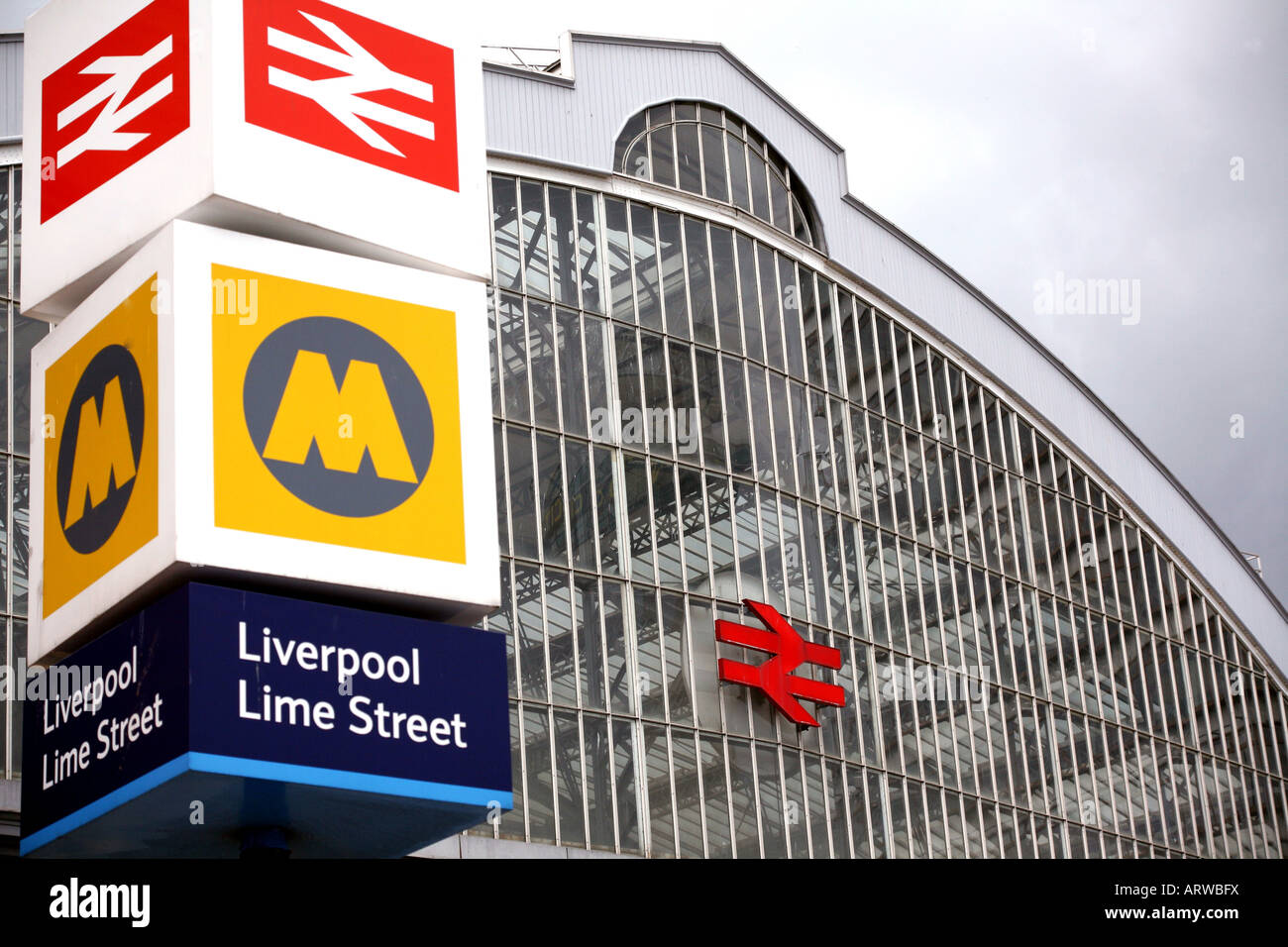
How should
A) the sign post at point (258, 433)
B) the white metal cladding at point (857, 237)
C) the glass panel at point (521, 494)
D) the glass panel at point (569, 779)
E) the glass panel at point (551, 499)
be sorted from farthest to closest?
1. the white metal cladding at point (857, 237)
2. the glass panel at point (551, 499)
3. the glass panel at point (521, 494)
4. the glass panel at point (569, 779)
5. the sign post at point (258, 433)

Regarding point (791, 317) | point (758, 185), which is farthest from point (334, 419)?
point (758, 185)

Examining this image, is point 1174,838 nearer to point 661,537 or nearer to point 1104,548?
point 1104,548

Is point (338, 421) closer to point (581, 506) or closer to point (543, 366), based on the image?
point (581, 506)

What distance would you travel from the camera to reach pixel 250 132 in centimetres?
1051

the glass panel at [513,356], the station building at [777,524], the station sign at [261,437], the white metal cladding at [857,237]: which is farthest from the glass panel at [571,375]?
the station sign at [261,437]

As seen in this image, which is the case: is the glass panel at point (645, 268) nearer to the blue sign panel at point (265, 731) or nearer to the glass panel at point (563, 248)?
the glass panel at point (563, 248)

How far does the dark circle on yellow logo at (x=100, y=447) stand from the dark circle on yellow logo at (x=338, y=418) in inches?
25.7

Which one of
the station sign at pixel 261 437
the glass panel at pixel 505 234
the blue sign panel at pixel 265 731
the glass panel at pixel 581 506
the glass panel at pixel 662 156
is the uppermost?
the glass panel at pixel 662 156

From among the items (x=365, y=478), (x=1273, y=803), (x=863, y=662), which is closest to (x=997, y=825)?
(x=863, y=662)

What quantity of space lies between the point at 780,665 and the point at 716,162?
9.25 metres

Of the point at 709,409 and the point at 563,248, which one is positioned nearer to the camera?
the point at 563,248

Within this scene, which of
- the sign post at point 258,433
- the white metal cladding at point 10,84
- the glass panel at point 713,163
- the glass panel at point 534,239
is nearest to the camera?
the sign post at point 258,433

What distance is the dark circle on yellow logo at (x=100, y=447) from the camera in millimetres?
10211

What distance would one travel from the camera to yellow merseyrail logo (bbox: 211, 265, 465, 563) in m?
10.1
